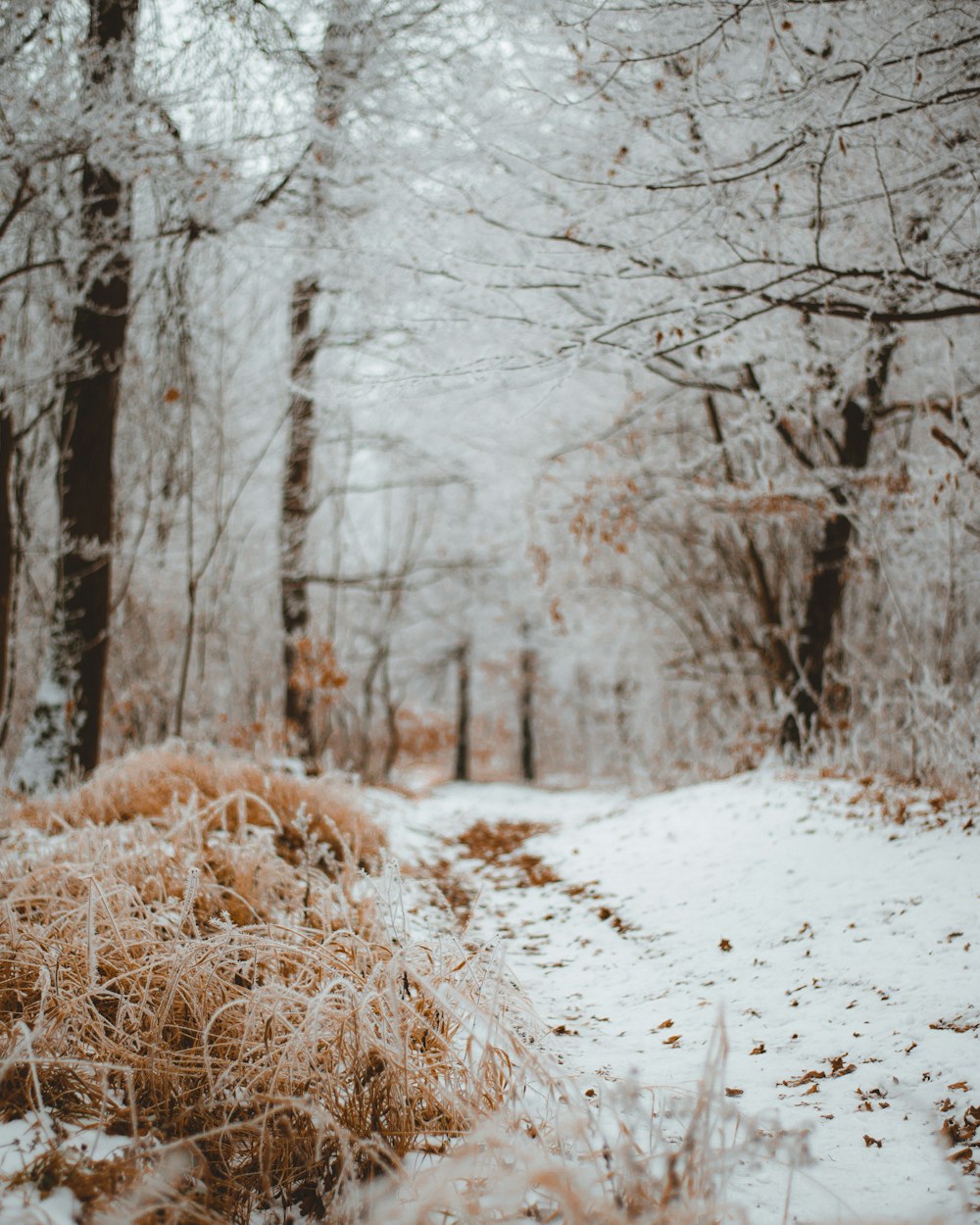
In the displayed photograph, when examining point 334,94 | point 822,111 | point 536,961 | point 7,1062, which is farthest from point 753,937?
point 334,94

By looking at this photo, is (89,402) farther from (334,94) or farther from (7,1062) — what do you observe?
(7,1062)

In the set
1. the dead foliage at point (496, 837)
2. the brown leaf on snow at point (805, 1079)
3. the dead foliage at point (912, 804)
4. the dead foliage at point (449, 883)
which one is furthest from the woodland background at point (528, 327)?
the brown leaf on snow at point (805, 1079)

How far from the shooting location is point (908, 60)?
2748 mm

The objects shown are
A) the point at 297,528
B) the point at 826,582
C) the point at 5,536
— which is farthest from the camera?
the point at 297,528

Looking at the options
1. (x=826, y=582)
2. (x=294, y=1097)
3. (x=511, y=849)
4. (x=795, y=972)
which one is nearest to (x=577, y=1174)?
(x=294, y=1097)

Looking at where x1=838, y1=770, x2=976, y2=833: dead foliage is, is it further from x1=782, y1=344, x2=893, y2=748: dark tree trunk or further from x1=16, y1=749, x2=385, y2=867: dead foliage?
x1=16, y1=749, x2=385, y2=867: dead foliage

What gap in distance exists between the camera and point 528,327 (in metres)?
3.70

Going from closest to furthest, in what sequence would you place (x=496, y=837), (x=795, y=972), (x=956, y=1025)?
(x=956, y=1025)
(x=795, y=972)
(x=496, y=837)

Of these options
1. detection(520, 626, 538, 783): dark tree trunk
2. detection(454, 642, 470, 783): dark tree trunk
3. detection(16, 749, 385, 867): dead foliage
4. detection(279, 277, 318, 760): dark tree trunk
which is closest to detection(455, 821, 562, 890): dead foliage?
detection(16, 749, 385, 867): dead foliage

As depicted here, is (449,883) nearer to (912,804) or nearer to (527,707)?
(912,804)

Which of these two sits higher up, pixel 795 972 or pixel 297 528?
pixel 297 528

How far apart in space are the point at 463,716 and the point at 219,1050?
14.4m

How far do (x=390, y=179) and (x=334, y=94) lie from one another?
1.06 metres

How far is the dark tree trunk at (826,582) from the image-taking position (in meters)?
5.93
